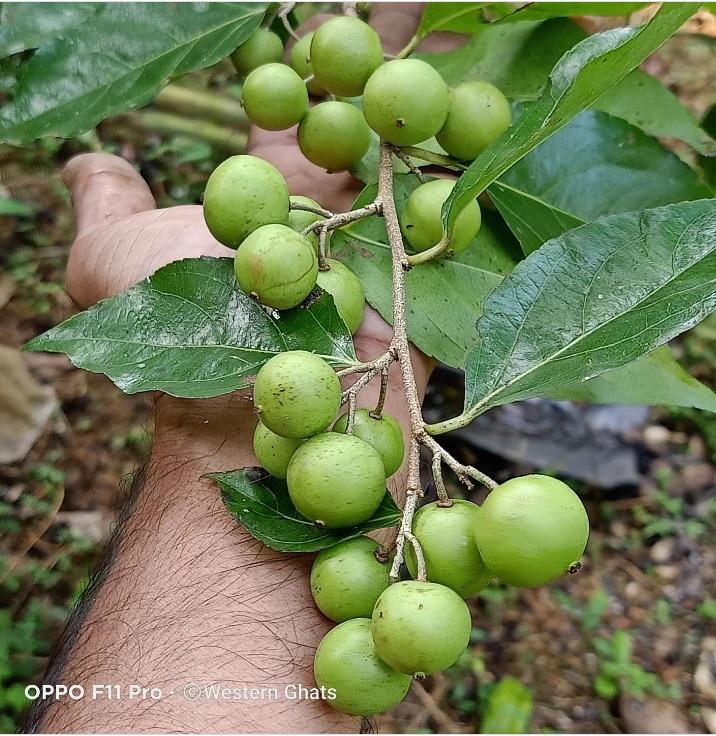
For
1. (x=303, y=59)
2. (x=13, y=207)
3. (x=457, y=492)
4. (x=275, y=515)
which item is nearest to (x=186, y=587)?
(x=275, y=515)

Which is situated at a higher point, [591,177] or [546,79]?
[546,79]

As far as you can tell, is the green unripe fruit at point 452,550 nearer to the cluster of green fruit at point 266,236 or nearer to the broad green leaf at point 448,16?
the cluster of green fruit at point 266,236

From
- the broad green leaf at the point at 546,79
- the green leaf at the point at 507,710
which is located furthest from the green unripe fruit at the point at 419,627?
the green leaf at the point at 507,710

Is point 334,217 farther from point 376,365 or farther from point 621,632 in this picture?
point 621,632

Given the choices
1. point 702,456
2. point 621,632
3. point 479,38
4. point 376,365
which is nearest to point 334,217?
point 376,365

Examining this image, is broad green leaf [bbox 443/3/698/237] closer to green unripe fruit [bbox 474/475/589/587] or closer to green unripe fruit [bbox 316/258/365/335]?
green unripe fruit [bbox 316/258/365/335]

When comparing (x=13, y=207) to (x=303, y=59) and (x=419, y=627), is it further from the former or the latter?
(x=419, y=627)
